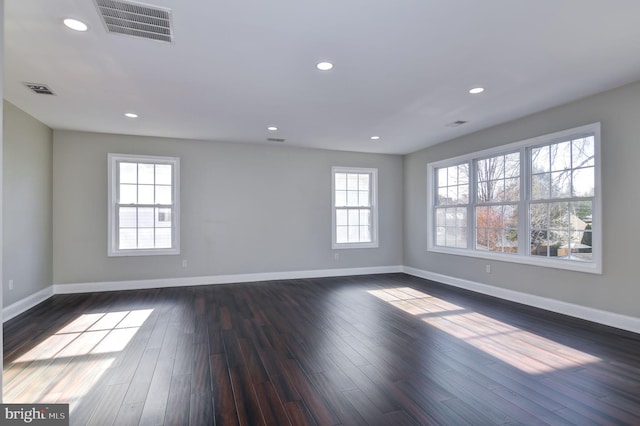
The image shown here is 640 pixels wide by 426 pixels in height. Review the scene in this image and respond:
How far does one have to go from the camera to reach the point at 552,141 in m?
4.27

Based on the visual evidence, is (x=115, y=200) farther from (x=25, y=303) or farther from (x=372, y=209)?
(x=372, y=209)

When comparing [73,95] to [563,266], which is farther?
[563,266]

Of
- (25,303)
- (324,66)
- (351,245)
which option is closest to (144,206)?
(25,303)

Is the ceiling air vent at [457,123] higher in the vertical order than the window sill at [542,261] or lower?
higher

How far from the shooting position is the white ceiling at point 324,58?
89.5 inches

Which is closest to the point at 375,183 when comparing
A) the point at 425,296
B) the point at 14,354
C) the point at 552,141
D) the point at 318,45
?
the point at 425,296

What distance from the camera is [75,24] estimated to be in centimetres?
238

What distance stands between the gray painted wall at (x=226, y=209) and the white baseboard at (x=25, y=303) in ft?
1.12

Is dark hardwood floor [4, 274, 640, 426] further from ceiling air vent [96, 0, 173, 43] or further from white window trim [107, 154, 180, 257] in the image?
ceiling air vent [96, 0, 173, 43]

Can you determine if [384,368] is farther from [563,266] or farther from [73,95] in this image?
[73,95]

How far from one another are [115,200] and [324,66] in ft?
14.4

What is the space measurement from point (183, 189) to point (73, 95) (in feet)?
7.52

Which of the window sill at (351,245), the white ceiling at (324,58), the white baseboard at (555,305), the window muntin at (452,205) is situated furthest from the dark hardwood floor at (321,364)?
the white ceiling at (324,58)

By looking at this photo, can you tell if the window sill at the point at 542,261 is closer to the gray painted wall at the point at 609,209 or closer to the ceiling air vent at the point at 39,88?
the gray painted wall at the point at 609,209
